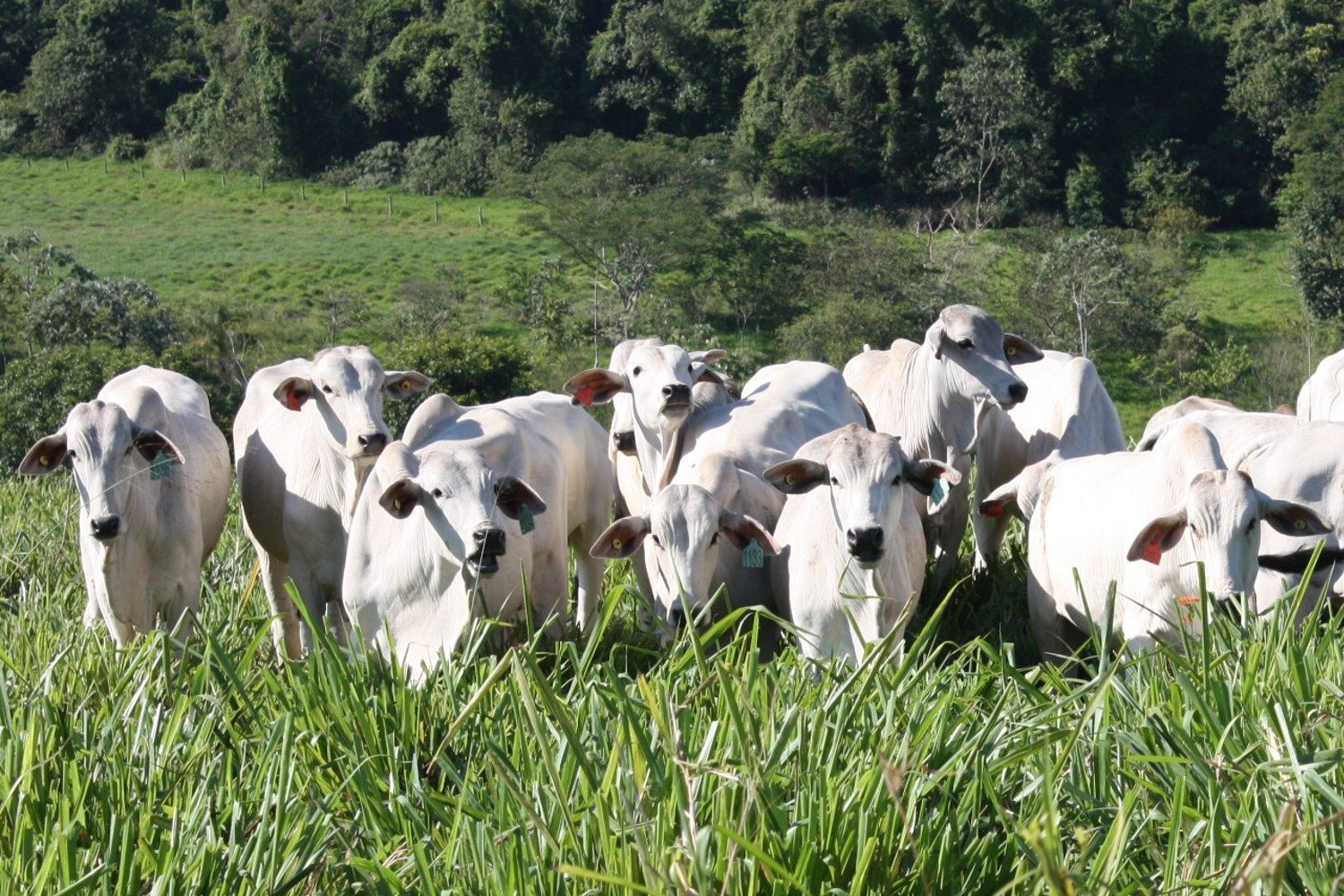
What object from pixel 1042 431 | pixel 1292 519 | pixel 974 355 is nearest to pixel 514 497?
pixel 1292 519

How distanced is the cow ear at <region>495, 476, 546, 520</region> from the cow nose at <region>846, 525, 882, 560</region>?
1.19 metres

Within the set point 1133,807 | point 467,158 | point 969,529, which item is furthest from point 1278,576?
point 467,158

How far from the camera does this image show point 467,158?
63.1m

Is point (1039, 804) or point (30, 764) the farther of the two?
point (30, 764)

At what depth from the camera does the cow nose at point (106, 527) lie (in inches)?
248

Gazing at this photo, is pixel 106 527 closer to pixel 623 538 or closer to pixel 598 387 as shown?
pixel 623 538

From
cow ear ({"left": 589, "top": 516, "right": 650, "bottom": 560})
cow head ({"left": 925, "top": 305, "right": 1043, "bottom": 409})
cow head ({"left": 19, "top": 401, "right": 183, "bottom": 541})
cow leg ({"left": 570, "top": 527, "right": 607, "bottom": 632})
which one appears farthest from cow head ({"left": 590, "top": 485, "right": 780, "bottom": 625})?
cow head ({"left": 925, "top": 305, "right": 1043, "bottom": 409})

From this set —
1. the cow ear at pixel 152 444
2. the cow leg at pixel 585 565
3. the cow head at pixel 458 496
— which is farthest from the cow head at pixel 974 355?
the cow ear at pixel 152 444

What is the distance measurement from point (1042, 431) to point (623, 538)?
9.84ft

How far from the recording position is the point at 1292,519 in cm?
569

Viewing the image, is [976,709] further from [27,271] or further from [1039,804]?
[27,271]

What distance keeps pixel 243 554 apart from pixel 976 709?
543cm

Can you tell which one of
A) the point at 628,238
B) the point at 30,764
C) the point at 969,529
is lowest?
the point at 628,238

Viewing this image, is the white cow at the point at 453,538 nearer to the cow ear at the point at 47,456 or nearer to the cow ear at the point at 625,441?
the cow ear at the point at 625,441
